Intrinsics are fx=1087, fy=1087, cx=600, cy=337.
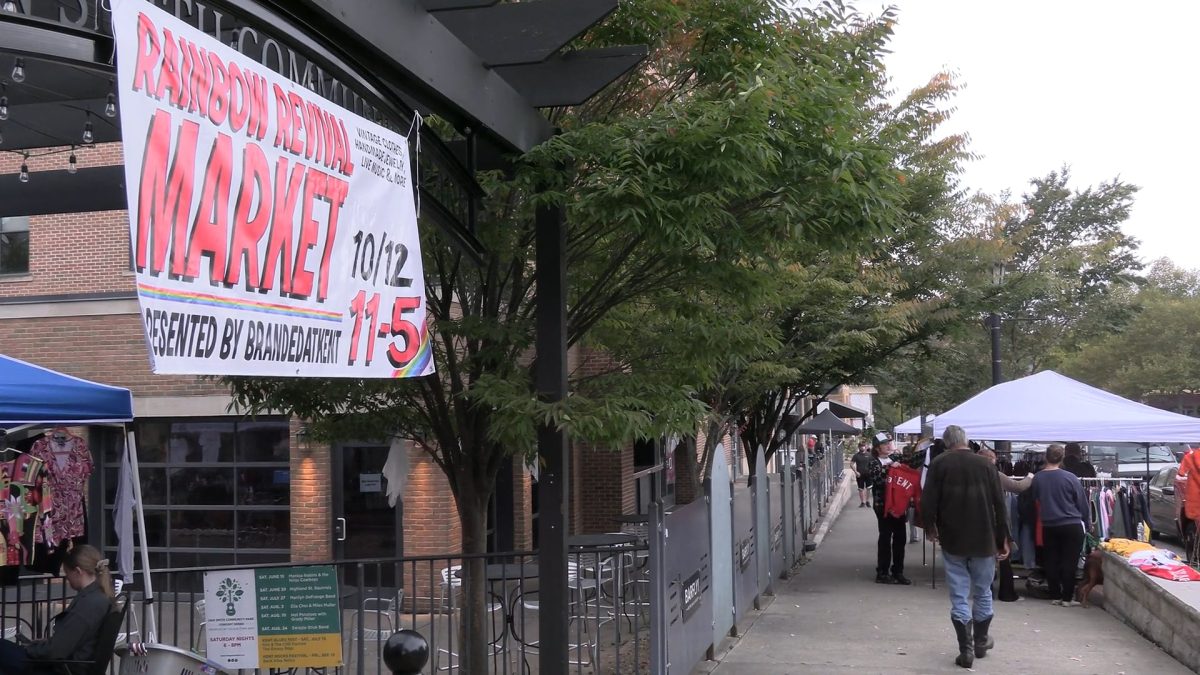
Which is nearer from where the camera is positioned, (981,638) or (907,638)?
(981,638)

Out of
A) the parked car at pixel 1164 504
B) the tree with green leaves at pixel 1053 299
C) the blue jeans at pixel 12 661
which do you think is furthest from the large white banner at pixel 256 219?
the tree with green leaves at pixel 1053 299

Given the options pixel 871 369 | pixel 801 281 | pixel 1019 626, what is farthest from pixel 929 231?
pixel 1019 626

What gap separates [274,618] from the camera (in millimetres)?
6145

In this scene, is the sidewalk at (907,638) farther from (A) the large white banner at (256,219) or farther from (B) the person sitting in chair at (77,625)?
(A) the large white banner at (256,219)

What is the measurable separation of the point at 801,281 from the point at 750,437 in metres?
7.72

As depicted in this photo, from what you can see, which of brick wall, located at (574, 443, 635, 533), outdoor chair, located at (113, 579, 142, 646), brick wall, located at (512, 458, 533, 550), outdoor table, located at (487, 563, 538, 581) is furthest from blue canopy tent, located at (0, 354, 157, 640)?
brick wall, located at (574, 443, 635, 533)

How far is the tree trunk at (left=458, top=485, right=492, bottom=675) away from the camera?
6.66 m

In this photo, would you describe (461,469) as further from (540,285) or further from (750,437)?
(750,437)

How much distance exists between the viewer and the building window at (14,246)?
47.6ft

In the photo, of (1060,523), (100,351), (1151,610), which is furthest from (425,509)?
A: (1151,610)

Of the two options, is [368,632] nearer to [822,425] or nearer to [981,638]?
[981,638]

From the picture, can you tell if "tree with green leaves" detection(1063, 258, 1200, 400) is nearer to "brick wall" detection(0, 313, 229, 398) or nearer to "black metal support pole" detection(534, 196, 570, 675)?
"brick wall" detection(0, 313, 229, 398)

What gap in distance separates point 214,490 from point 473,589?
8499mm

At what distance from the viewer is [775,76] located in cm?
595
